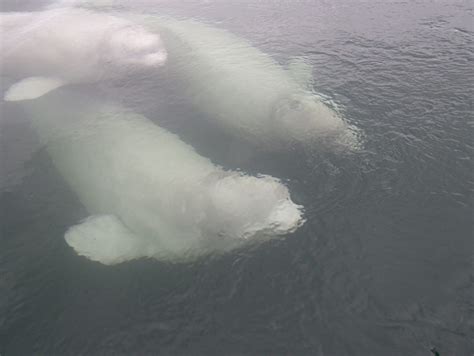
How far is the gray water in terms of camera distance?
8398 mm

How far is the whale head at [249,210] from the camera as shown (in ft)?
34.1

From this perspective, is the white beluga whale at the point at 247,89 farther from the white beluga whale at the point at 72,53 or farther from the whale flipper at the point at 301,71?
the white beluga whale at the point at 72,53

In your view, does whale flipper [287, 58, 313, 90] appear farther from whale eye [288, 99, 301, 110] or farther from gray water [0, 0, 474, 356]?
whale eye [288, 99, 301, 110]

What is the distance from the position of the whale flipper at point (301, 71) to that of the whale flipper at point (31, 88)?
1093 centimetres

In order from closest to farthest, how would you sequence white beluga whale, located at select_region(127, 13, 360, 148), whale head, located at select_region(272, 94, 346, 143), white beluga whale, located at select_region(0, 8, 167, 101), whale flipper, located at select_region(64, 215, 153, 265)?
whale flipper, located at select_region(64, 215, 153, 265)
whale head, located at select_region(272, 94, 346, 143)
white beluga whale, located at select_region(127, 13, 360, 148)
white beluga whale, located at select_region(0, 8, 167, 101)

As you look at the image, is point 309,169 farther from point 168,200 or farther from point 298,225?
point 168,200

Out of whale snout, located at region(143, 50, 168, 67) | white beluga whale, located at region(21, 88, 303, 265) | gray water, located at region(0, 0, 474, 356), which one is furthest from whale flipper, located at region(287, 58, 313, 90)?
whale snout, located at region(143, 50, 168, 67)

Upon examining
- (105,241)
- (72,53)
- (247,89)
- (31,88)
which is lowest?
(105,241)

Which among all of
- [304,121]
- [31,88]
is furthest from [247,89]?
Result: [31,88]

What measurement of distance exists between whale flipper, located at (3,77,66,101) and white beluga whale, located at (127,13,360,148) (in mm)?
5497

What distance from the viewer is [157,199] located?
11.5 metres

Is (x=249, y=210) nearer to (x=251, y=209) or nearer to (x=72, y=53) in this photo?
(x=251, y=209)

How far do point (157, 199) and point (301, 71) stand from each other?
9.58 m

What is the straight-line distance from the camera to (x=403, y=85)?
52.6ft
